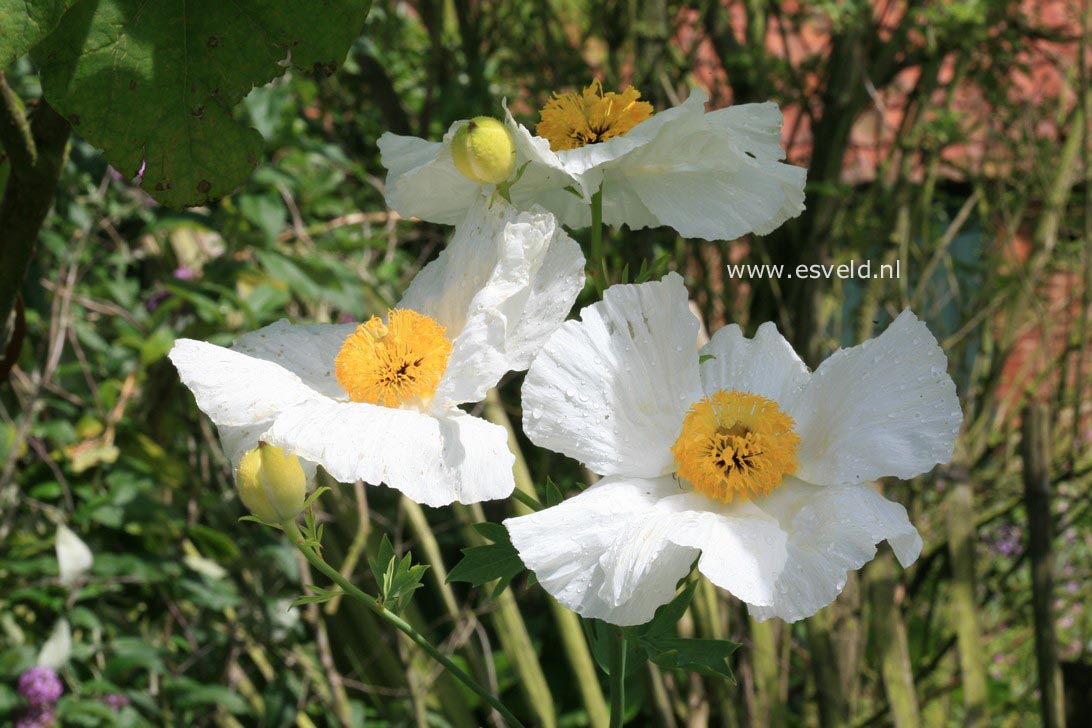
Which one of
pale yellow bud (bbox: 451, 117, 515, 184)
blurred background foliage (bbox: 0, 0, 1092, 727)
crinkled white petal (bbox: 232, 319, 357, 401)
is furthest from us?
blurred background foliage (bbox: 0, 0, 1092, 727)

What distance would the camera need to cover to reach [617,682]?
75cm

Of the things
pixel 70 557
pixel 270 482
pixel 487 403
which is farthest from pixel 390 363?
pixel 70 557

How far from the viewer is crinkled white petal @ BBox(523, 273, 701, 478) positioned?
0.75 meters

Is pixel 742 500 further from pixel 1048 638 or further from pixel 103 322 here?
pixel 103 322

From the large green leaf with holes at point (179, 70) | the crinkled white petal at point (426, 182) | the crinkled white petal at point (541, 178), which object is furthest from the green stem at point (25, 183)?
the crinkled white petal at point (541, 178)

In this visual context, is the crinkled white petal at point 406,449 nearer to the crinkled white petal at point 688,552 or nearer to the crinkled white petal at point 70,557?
the crinkled white petal at point 688,552

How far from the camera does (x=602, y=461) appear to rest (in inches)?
30.4

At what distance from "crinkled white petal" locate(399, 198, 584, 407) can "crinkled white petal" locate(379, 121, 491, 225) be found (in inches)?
1.1

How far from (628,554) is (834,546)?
5.1 inches

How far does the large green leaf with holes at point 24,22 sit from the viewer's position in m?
0.61

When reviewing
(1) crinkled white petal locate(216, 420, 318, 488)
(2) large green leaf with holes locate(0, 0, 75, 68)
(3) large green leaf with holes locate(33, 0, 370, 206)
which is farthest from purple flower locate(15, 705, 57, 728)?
(2) large green leaf with holes locate(0, 0, 75, 68)

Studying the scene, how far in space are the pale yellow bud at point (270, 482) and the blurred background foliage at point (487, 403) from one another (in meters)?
1.36

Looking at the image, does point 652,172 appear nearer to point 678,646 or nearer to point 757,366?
point 757,366

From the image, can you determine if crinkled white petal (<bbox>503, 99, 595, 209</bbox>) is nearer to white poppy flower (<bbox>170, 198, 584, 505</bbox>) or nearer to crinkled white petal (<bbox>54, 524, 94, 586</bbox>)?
white poppy flower (<bbox>170, 198, 584, 505</bbox>)
